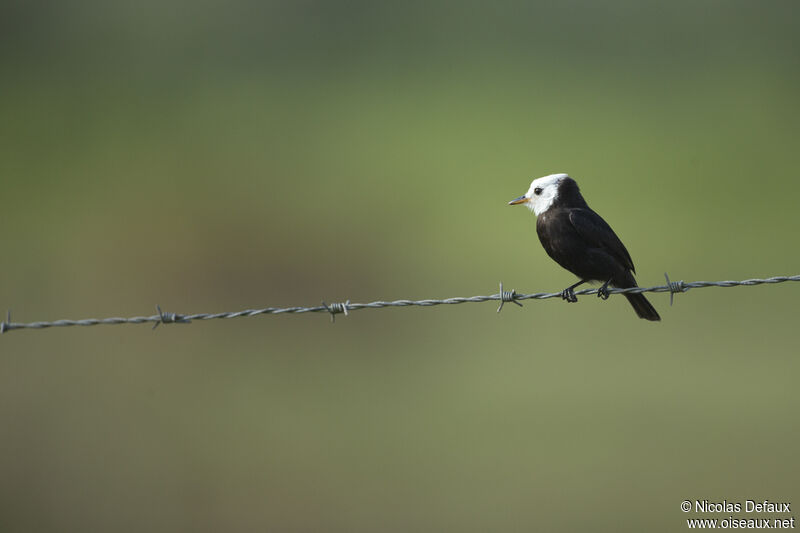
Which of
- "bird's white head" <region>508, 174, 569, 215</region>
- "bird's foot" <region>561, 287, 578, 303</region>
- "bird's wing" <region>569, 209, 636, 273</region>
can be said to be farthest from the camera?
"bird's white head" <region>508, 174, 569, 215</region>

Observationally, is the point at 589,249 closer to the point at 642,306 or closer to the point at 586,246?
the point at 586,246

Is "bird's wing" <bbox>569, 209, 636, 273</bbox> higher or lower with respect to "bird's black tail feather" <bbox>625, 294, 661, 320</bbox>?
higher

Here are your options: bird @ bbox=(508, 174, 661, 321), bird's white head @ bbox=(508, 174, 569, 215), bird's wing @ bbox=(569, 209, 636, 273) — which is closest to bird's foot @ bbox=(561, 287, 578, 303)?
bird @ bbox=(508, 174, 661, 321)

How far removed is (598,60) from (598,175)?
759 centimetres

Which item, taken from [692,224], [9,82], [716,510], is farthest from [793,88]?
[9,82]

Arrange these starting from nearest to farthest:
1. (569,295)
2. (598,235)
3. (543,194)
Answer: (569,295)
(598,235)
(543,194)

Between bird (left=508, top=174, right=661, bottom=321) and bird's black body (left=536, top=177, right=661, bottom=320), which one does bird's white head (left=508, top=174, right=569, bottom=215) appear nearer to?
bird (left=508, top=174, right=661, bottom=321)

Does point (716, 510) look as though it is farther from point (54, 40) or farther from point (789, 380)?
point (54, 40)

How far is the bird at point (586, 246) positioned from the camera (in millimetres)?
5387

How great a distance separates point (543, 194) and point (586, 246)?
60 centimetres

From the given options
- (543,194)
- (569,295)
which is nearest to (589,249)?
(569,295)

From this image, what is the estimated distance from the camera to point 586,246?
214 inches

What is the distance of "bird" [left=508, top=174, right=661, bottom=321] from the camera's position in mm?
5387

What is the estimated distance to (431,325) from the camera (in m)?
14.1
